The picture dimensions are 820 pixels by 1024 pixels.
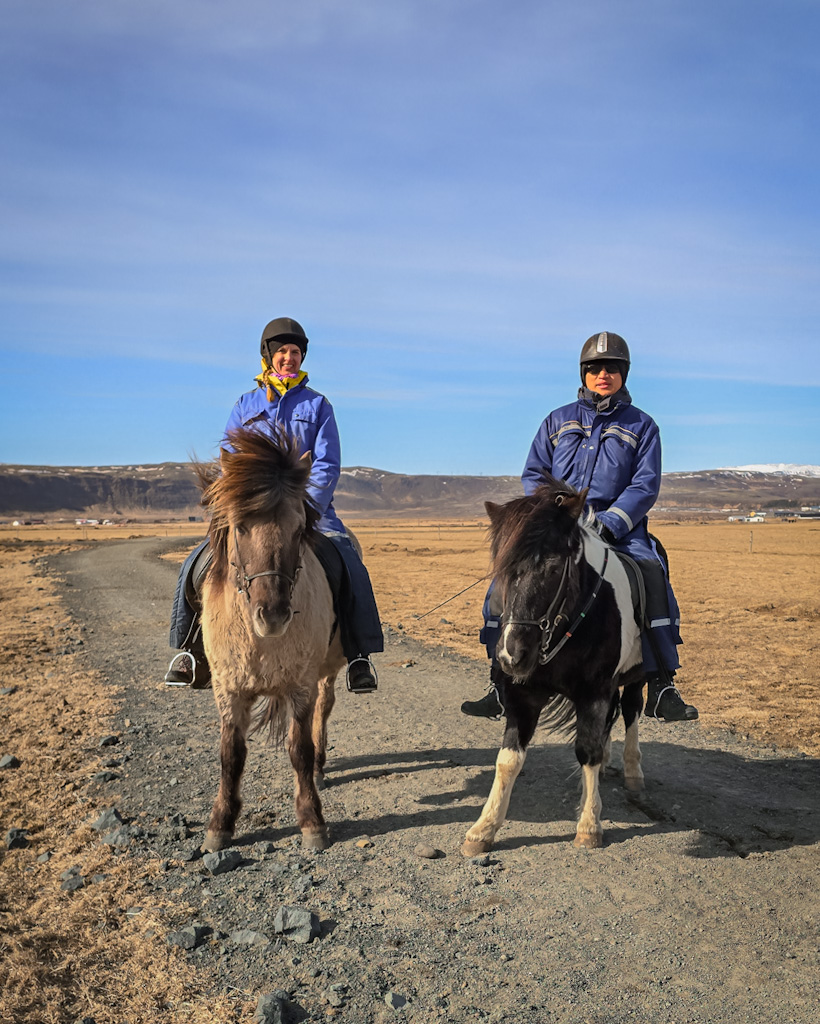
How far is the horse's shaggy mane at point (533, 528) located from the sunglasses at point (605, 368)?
4.48ft

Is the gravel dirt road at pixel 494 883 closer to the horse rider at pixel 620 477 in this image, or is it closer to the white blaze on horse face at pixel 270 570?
the horse rider at pixel 620 477

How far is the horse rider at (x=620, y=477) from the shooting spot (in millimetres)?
5449

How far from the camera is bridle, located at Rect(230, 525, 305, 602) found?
14.0ft

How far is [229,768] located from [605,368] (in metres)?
4.05

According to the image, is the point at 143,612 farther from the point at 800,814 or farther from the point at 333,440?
the point at 800,814

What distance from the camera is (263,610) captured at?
4.19 meters

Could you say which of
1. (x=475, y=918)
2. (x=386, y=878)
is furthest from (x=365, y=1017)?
(x=386, y=878)

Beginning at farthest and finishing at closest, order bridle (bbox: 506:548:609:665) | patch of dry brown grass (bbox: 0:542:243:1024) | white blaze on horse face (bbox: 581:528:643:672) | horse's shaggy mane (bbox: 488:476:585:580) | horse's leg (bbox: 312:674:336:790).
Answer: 1. horse's leg (bbox: 312:674:336:790)
2. white blaze on horse face (bbox: 581:528:643:672)
3. horse's shaggy mane (bbox: 488:476:585:580)
4. bridle (bbox: 506:548:609:665)
5. patch of dry brown grass (bbox: 0:542:243:1024)

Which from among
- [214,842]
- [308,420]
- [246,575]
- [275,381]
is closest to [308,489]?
[308,420]

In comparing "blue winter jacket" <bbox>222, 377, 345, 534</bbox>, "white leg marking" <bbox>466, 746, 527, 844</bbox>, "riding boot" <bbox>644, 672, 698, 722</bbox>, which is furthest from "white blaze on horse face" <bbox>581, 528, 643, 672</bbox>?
"blue winter jacket" <bbox>222, 377, 345, 534</bbox>

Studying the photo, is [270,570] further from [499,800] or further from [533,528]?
[499,800]

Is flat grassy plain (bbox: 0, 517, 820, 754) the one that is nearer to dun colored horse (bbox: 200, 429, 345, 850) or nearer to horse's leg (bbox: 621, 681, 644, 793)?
dun colored horse (bbox: 200, 429, 345, 850)

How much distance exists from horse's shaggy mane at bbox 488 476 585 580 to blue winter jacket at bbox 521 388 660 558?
90 centimetres

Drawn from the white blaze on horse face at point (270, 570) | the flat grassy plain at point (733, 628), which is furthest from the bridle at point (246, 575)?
Answer: the flat grassy plain at point (733, 628)
